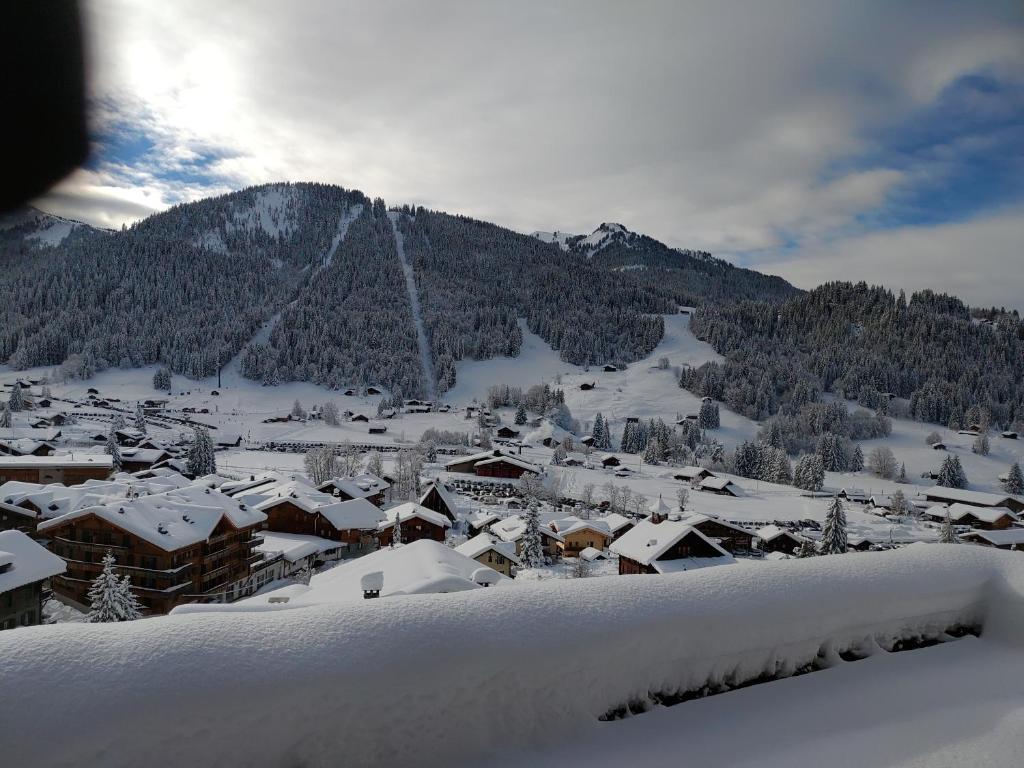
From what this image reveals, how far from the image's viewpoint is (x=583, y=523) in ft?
121

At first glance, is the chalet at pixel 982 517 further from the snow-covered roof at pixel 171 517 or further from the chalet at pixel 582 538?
the snow-covered roof at pixel 171 517

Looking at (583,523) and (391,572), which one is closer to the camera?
(391,572)

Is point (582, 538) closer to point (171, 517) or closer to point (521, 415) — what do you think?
point (171, 517)

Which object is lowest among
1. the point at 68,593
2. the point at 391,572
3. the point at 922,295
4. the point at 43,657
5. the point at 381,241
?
the point at 68,593

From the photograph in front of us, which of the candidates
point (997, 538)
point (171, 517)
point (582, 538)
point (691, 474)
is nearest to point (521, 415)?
point (691, 474)

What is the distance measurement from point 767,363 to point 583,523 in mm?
94293

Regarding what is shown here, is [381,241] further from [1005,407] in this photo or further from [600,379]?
[1005,407]

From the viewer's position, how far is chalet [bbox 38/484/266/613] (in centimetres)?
2047

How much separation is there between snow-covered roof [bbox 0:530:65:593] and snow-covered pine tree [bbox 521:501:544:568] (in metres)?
20.8

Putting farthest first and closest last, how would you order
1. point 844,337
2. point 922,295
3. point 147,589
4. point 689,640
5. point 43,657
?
point 922,295 → point 844,337 → point 147,589 → point 689,640 → point 43,657

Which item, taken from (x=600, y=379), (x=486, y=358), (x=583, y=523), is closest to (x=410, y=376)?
(x=486, y=358)

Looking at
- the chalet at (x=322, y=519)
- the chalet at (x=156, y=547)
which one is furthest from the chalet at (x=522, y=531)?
the chalet at (x=156, y=547)

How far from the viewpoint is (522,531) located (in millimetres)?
34719

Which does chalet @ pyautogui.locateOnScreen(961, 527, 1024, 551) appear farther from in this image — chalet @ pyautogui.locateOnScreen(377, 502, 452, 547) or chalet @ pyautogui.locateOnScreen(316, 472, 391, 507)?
chalet @ pyautogui.locateOnScreen(316, 472, 391, 507)
